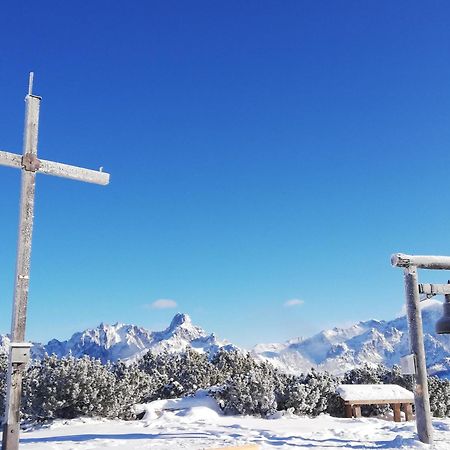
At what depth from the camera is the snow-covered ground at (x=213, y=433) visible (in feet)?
31.8

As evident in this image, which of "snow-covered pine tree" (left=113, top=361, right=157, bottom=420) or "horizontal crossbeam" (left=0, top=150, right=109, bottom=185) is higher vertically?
"horizontal crossbeam" (left=0, top=150, right=109, bottom=185)

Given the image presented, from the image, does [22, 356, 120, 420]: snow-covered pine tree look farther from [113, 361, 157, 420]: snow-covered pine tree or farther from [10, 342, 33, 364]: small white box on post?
[10, 342, 33, 364]: small white box on post

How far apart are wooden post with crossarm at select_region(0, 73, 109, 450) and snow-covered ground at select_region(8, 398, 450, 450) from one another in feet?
10.6

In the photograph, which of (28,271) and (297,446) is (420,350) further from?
(28,271)

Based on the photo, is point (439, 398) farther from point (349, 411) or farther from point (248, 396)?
point (248, 396)

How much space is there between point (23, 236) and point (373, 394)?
13497 mm

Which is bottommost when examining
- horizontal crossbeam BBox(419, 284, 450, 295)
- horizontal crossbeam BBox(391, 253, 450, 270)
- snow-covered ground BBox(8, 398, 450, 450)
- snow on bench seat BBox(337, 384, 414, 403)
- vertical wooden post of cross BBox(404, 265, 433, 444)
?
snow-covered ground BBox(8, 398, 450, 450)

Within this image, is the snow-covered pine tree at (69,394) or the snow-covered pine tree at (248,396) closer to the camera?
the snow-covered pine tree at (69,394)

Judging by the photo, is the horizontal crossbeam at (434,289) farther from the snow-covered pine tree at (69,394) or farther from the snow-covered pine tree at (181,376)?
the snow-covered pine tree at (181,376)

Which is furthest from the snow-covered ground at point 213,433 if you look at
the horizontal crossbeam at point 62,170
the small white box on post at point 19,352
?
the horizontal crossbeam at point 62,170

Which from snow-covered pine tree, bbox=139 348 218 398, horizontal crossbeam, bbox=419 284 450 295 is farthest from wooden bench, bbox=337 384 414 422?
horizontal crossbeam, bbox=419 284 450 295

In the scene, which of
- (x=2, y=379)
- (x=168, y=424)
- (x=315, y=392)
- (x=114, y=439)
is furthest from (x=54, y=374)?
(x=315, y=392)

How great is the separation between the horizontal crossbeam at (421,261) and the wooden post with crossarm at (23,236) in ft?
21.0

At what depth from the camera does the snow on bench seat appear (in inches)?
647
